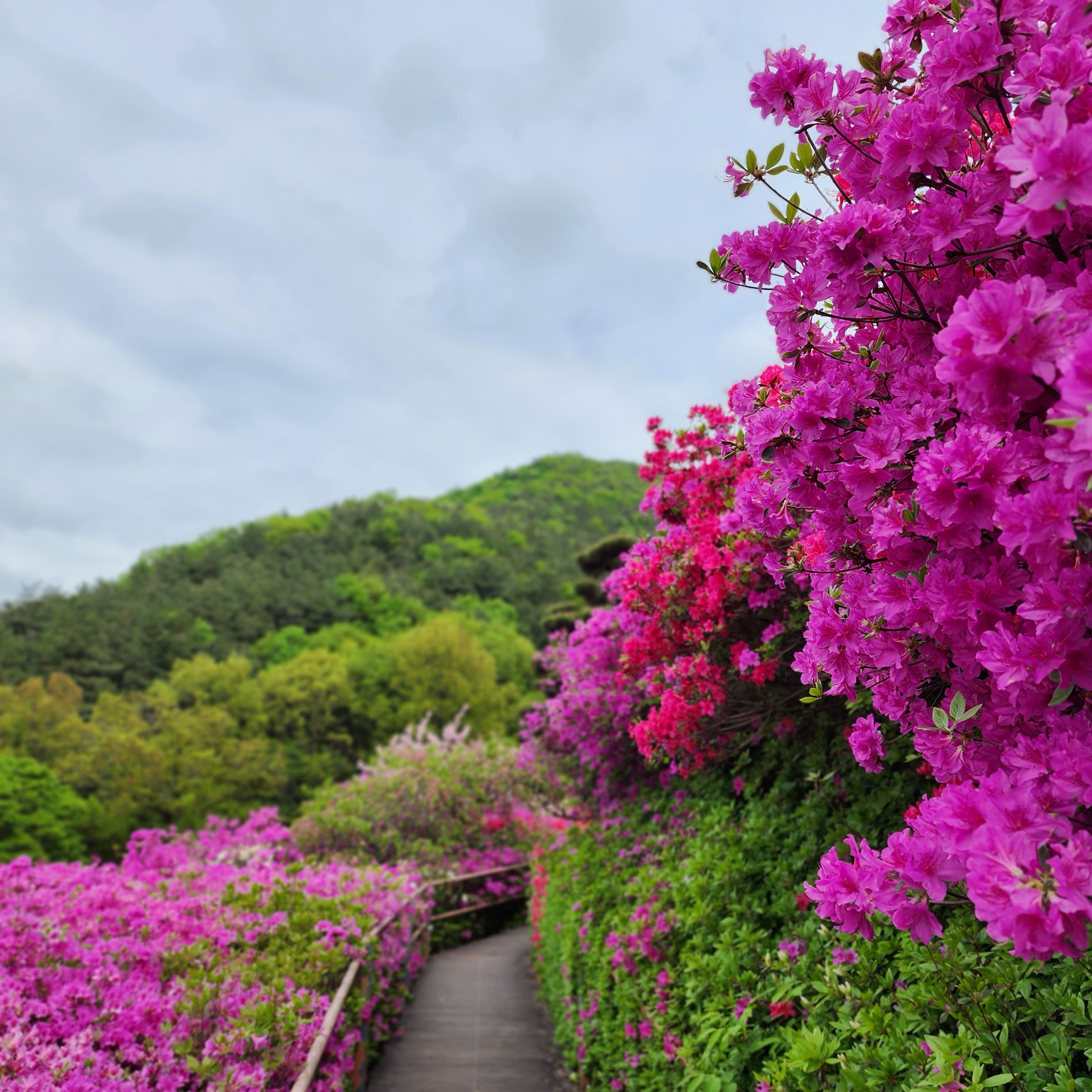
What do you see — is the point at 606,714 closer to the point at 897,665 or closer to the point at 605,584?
the point at 605,584

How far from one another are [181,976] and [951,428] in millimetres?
4986

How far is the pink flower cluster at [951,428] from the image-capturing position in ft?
3.17

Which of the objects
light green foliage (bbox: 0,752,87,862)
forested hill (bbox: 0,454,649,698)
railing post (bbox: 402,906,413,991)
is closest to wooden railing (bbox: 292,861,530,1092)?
railing post (bbox: 402,906,413,991)

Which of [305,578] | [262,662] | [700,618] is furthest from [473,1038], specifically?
[305,578]

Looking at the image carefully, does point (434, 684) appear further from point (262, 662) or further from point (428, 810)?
point (428, 810)

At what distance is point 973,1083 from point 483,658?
94.2 feet

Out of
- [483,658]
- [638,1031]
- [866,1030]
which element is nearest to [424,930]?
[638,1031]

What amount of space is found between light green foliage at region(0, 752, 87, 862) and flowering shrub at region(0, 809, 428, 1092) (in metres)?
11.1

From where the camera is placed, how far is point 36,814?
52.9 feet

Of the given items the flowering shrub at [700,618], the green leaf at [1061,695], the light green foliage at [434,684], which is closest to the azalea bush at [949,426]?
the green leaf at [1061,695]

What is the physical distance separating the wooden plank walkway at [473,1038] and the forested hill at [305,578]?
16.6 metres

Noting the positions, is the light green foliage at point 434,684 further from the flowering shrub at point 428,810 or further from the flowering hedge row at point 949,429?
the flowering hedge row at point 949,429

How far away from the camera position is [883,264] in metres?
1.36

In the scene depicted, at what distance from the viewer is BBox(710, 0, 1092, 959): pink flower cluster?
0.97 metres
